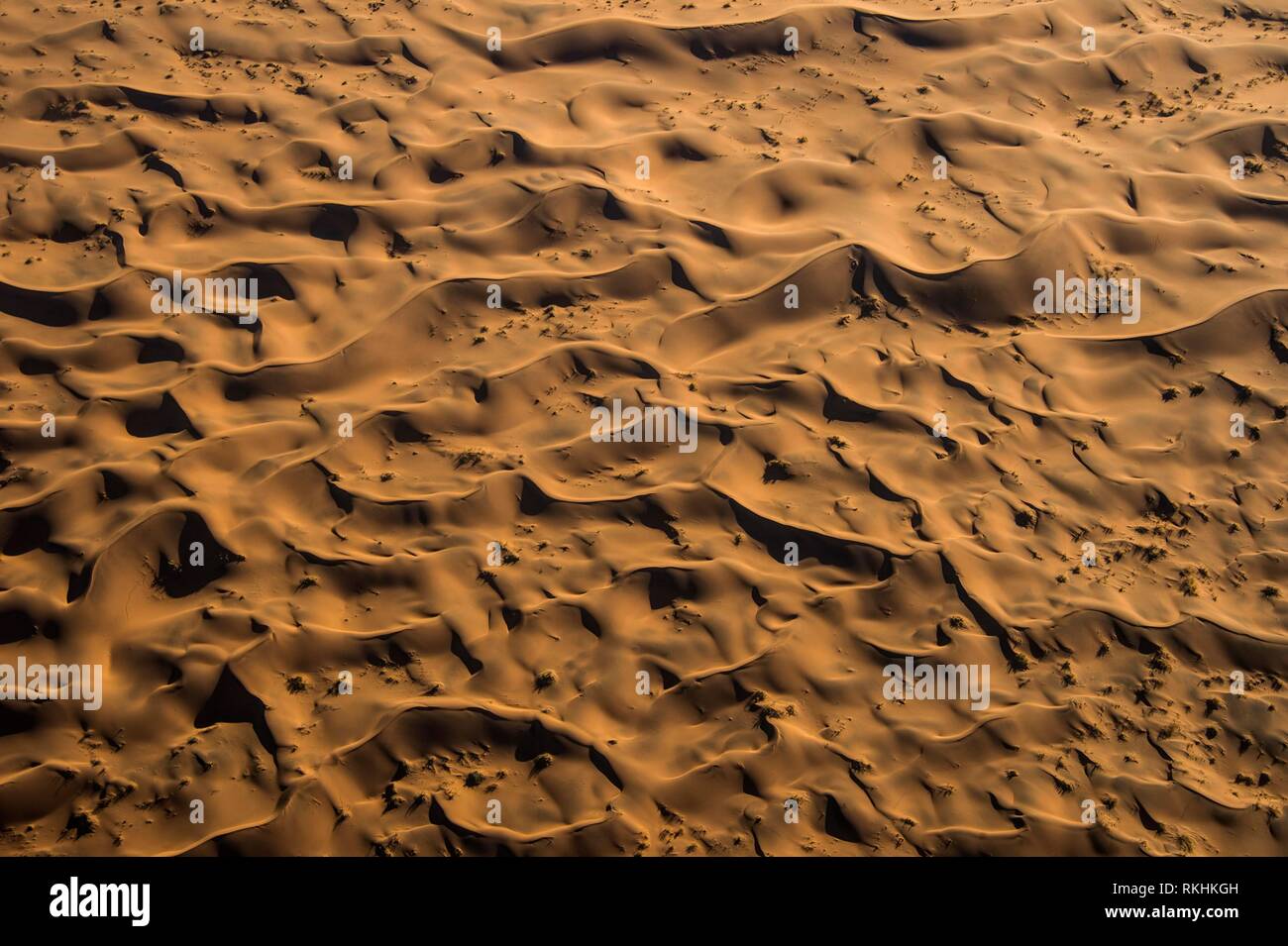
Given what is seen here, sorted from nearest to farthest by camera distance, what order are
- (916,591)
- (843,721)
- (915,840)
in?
(915,840) < (843,721) < (916,591)

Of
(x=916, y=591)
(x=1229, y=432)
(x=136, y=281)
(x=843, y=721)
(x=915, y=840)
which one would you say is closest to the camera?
(x=915, y=840)

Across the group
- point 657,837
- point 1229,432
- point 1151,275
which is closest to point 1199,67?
point 1151,275

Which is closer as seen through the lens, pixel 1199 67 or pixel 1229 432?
pixel 1229 432

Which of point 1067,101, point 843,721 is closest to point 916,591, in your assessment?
point 843,721

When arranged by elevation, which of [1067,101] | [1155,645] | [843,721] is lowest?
[843,721]

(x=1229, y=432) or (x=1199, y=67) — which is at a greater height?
(x=1199, y=67)

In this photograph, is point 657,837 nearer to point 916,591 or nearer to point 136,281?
point 916,591

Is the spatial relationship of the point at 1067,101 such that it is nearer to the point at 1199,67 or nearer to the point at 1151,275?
the point at 1199,67
